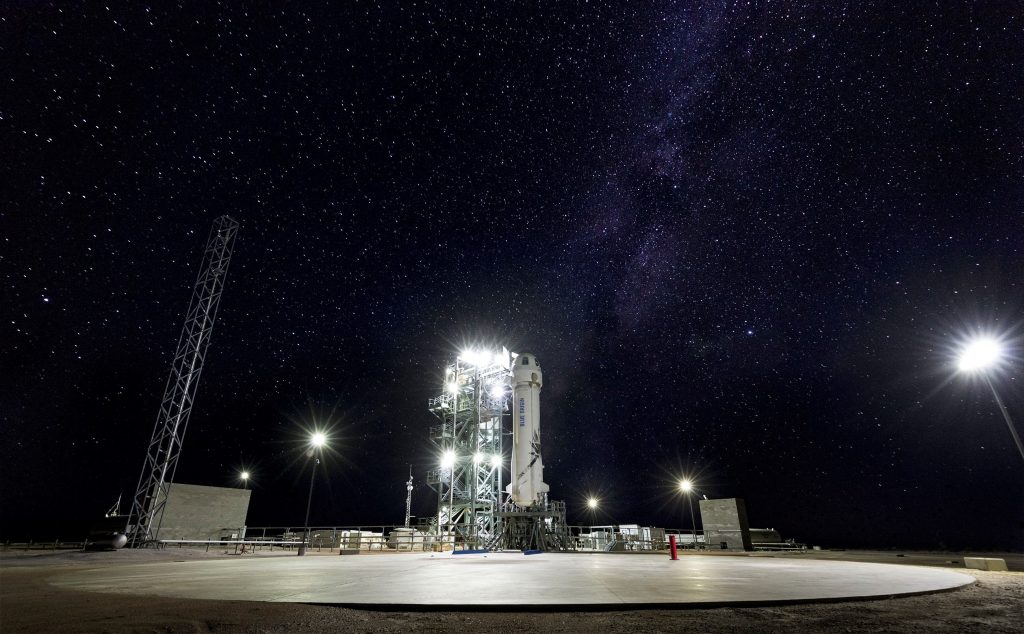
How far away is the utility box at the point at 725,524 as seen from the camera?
96.2 feet

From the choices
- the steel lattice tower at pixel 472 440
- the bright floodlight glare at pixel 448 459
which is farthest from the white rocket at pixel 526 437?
the bright floodlight glare at pixel 448 459

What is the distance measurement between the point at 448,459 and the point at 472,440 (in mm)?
2857

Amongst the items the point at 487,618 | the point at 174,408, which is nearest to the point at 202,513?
the point at 174,408

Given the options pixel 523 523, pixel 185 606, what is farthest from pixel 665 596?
pixel 523 523

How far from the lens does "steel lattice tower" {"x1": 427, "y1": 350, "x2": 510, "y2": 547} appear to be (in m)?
42.9

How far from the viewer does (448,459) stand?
43.9 meters

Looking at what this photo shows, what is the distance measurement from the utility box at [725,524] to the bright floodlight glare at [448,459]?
868 inches

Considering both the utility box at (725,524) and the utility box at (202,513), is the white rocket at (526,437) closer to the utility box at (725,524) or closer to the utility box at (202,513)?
the utility box at (725,524)

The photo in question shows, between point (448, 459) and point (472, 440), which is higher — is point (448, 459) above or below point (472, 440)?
below

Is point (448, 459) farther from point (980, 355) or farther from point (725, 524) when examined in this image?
point (980, 355)

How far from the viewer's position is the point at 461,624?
18.9 ft

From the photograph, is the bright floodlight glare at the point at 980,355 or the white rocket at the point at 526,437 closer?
the bright floodlight glare at the point at 980,355

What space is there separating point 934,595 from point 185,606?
1224cm

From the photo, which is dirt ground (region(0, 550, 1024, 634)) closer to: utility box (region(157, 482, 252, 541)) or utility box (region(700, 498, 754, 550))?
utility box (region(700, 498, 754, 550))
